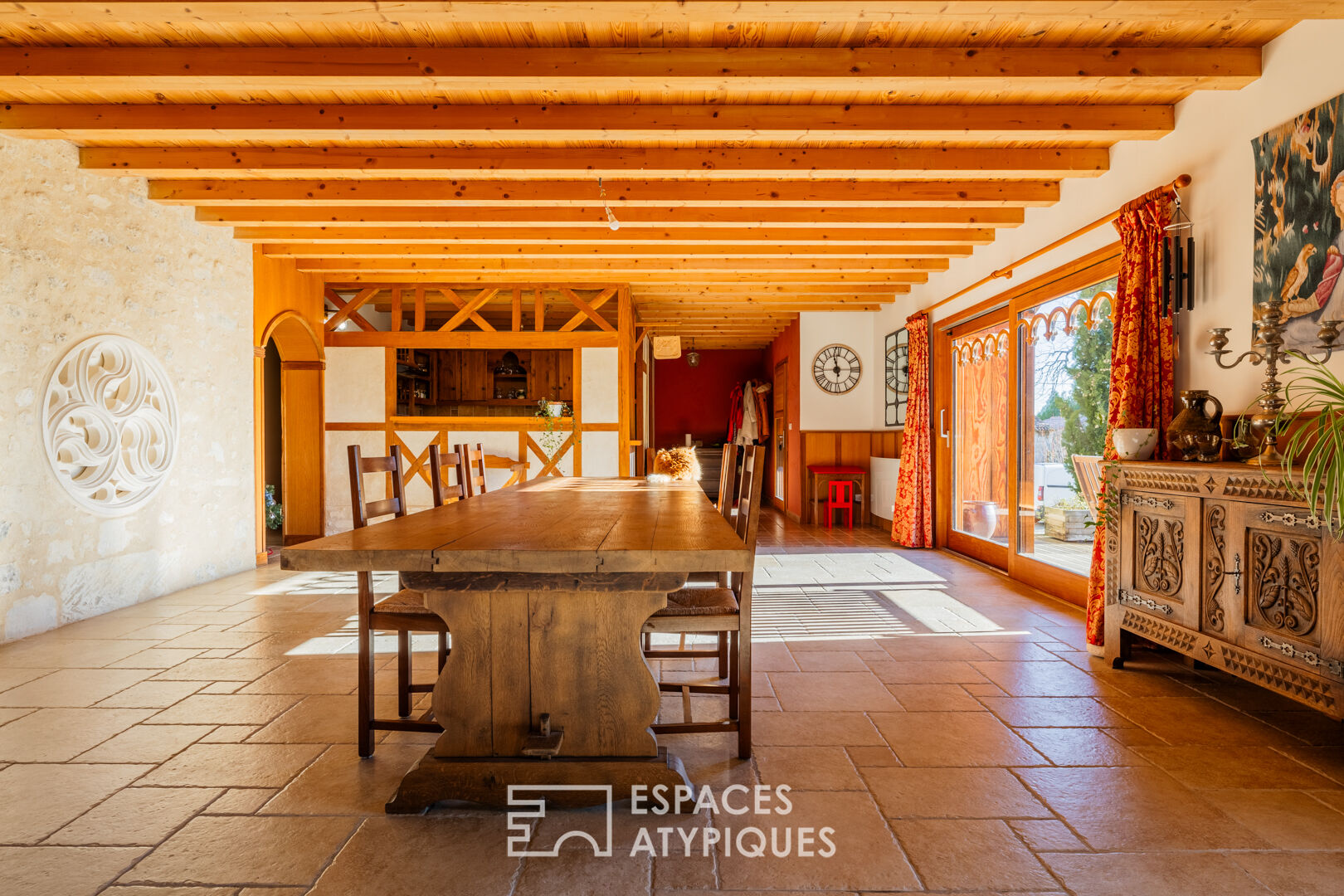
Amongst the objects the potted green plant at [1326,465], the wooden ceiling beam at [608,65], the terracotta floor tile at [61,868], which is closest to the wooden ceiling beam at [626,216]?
the wooden ceiling beam at [608,65]

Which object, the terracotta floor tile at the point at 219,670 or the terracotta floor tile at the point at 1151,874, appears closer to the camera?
the terracotta floor tile at the point at 1151,874

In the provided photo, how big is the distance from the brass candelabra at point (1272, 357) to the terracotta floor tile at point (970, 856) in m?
1.73

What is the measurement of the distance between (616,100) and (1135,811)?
142 inches

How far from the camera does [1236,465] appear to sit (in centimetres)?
260

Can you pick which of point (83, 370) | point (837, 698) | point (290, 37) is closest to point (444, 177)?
point (290, 37)

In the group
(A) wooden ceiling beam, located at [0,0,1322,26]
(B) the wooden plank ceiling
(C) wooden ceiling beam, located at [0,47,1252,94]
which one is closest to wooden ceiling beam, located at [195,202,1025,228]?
(B) the wooden plank ceiling

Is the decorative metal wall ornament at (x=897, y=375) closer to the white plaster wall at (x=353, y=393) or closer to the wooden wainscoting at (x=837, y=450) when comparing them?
the wooden wainscoting at (x=837, y=450)

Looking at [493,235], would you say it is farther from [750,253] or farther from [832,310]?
[832,310]

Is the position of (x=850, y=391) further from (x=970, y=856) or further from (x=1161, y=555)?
(x=970, y=856)

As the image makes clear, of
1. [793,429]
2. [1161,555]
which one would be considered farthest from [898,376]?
[1161,555]

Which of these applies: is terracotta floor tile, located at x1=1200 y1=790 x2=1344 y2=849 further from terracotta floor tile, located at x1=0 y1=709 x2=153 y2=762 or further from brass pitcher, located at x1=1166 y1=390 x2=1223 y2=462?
terracotta floor tile, located at x1=0 y1=709 x2=153 y2=762

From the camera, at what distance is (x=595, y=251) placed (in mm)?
6012

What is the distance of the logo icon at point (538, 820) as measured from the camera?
69.3 inches

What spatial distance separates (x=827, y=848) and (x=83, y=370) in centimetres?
474
